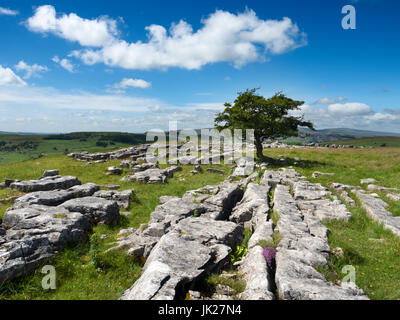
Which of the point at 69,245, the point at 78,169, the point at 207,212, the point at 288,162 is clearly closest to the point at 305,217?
the point at 207,212

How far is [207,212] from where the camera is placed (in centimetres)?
1574

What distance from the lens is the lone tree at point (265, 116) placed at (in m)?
36.0

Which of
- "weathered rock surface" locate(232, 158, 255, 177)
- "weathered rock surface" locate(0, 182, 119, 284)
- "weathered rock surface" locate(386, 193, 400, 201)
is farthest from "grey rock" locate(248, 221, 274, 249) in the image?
"weathered rock surface" locate(232, 158, 255, 177)

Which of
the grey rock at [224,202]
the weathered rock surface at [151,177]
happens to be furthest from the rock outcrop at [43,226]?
the weathered rock surface at [151,177]

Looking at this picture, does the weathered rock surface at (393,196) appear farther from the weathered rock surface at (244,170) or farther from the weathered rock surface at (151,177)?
the weathered rock surface at (151,177)

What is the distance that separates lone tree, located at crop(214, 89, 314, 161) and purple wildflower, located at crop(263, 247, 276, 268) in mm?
28821

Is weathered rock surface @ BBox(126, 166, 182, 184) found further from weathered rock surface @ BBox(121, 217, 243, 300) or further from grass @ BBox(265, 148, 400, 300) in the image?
grass @ BBox(265, 148, 400, 300)

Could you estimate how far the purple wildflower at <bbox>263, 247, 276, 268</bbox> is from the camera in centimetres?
860

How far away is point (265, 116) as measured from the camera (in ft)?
118

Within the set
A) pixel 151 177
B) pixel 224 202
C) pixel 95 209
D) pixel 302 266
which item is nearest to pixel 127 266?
pixel 95 209

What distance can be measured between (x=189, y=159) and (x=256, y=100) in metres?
15.9

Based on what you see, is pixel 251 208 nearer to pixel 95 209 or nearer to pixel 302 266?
pixel 302 266

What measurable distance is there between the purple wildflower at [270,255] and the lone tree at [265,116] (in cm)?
2882
